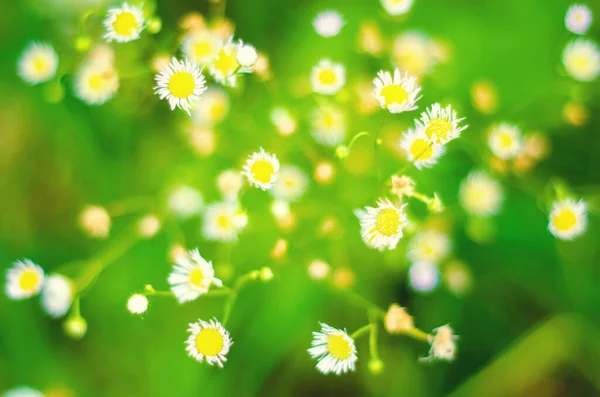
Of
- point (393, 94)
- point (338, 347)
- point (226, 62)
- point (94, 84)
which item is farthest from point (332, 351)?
point (94, 84)

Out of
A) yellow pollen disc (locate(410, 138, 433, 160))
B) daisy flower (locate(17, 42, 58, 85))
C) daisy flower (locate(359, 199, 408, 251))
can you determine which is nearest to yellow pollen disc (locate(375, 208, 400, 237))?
daisy flower (locate(359, 199, 408, 251))

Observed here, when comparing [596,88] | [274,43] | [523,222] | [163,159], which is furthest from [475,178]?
[163,159]

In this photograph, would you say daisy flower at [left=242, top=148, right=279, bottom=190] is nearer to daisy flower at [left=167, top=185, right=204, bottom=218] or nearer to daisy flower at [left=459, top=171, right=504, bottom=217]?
daisy flower at [left=167, top=185, right=204, bottom=218]

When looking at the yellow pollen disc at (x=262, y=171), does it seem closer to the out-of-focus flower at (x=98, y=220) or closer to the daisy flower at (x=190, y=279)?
the daisy flower at (x=190, y=279)

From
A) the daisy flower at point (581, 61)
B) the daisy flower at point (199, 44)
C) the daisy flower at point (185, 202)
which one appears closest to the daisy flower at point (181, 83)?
the daisy flower at point (199, 44)

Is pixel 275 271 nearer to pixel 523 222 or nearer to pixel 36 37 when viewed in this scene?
pixel 523 222

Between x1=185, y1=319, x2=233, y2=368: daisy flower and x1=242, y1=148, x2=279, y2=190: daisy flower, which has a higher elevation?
x1=242, y1=148, x2=279, y2=190: daisy flower
